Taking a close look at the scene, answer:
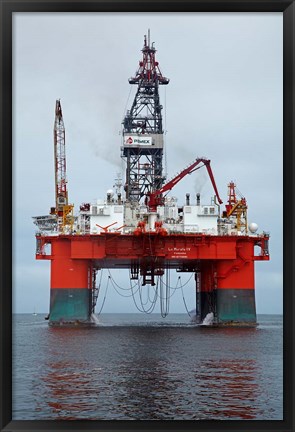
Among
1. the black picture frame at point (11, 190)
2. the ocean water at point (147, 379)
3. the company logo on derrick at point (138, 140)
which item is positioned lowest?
the ocean water at point (147, 379)

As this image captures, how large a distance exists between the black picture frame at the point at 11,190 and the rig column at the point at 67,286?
87.3 feet

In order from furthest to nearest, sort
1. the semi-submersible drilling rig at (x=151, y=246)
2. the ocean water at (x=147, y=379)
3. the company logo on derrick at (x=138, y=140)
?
the company logo on derrick at (x=138, y=140), the semi-submersible drilling rig at (x=151, y=246), the ocean water at (x=147, y=379)

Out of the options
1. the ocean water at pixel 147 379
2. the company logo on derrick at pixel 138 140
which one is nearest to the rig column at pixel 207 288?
the company logo on derrick at pixel 138 140

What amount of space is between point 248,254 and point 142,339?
328 inches

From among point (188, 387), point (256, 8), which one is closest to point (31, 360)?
point (188, 387)

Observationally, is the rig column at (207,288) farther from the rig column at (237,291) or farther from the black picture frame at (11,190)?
the black picture frame at (11,190)

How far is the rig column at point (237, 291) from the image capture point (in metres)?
32.8

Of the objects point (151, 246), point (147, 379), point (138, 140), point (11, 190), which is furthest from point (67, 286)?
point (11, 190)

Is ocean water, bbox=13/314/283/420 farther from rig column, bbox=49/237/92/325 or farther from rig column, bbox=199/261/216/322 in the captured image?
rig column, bbox=199/261/216/322

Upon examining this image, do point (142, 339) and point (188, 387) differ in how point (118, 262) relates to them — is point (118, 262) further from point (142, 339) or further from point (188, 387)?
point (188, 387)

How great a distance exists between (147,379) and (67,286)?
58.9 feet

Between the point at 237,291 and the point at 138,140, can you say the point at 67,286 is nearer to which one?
the point at 237,291

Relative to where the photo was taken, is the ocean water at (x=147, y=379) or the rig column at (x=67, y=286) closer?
the ocean water at (x=147, y=379)

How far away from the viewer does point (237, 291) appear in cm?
3300
